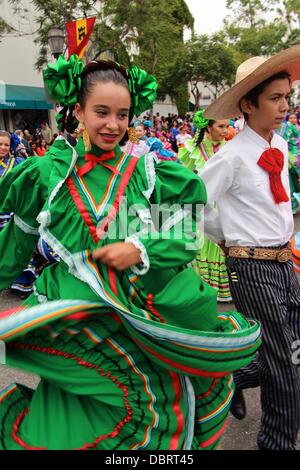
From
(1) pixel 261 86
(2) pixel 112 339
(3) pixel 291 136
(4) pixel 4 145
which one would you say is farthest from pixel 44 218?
(3) pixel 291 136

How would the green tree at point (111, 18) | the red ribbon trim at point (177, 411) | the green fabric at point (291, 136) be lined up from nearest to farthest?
the red ribbon trim at point (177, 411), the green fabric at point (291, 136), the green tree at point (111, 18)

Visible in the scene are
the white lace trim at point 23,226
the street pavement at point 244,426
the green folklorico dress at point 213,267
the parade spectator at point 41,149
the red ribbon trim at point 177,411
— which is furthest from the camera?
the parade spectator at point 41,149

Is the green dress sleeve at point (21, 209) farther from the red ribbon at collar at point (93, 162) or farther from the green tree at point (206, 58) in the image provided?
the green tree at point (206, 58)

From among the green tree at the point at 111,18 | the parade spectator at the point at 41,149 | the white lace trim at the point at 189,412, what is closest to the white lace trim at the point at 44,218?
the white lace trim at the point at 189,412

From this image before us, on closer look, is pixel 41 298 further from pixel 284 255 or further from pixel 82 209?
pixel 284 255

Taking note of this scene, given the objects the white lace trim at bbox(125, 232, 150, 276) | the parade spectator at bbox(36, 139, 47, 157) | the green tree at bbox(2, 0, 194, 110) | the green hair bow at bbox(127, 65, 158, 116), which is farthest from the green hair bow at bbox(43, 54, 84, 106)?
the green tree at bbox(2, 0, 194, 110)

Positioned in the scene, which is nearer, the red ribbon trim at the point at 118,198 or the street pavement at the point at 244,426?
the red ribbon trim at the point at 118,198

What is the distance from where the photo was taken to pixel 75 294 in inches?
67.9

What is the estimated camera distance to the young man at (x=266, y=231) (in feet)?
7.55

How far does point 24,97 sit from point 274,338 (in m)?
21.2

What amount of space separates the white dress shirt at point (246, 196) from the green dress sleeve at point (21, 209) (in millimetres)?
845

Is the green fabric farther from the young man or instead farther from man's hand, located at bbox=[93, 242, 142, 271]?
man's hand, located at bbox=[93, 242, 142, 271]

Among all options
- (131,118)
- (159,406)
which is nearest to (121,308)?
(159,406)

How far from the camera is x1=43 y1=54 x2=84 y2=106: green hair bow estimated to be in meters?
1.97
